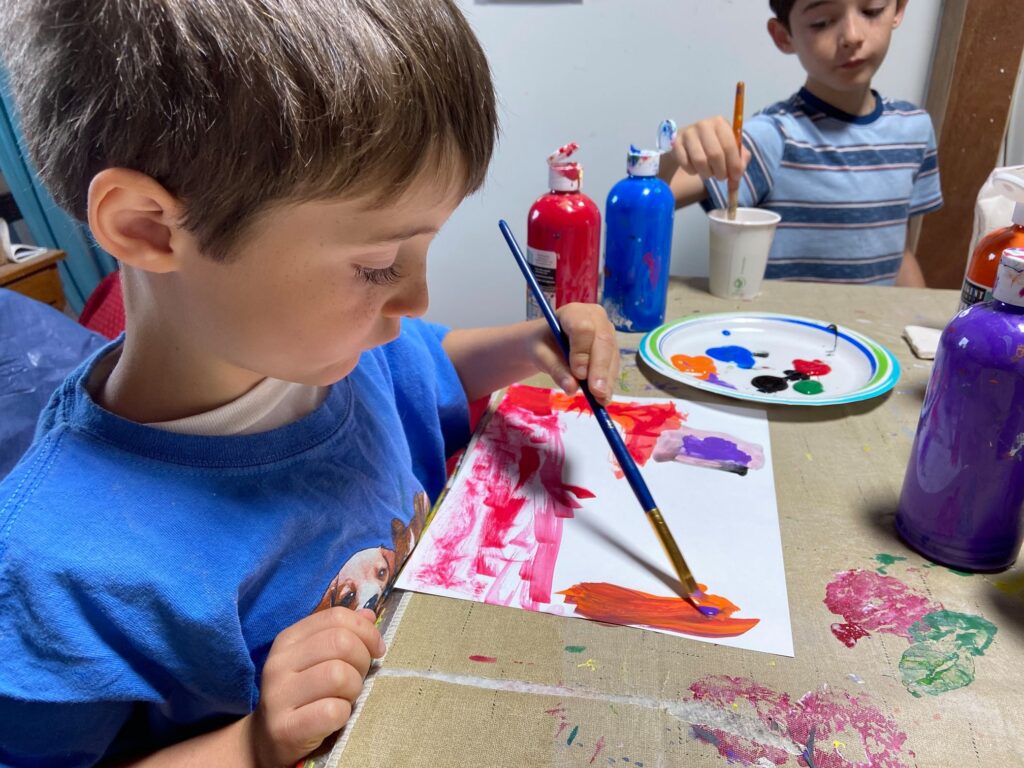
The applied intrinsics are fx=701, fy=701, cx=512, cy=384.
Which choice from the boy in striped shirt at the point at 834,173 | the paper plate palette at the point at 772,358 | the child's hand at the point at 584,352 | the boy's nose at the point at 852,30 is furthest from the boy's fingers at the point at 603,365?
the boy's nose at the point at 852,30

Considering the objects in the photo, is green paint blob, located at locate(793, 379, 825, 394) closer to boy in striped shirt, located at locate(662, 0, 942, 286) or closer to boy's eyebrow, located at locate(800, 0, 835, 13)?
boy in striped shirt, located at locate(662, 0, 942, 286)

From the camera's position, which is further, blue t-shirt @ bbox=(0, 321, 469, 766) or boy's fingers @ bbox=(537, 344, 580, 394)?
boy's fingers @ bbox=(537, 344, 580, 394)

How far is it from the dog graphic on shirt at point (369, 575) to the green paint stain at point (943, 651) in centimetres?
38

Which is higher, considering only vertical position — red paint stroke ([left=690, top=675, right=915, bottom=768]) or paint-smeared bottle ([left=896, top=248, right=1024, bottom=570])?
paint-smeared bottle ([left=896, top=248, right=1024, bottom=570])

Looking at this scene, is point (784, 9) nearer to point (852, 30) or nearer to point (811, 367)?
point (852, 30)

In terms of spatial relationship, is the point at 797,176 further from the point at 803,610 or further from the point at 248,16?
the point at 248,16

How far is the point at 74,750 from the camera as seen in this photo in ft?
1.48

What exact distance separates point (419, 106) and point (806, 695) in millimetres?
445

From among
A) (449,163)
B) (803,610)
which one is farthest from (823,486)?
(449,163)

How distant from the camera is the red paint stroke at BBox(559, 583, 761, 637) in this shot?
1.60 ft

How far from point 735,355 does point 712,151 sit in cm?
35

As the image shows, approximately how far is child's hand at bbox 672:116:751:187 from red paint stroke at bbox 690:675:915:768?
80 cm

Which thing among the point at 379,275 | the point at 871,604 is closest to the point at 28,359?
the point at 379,275

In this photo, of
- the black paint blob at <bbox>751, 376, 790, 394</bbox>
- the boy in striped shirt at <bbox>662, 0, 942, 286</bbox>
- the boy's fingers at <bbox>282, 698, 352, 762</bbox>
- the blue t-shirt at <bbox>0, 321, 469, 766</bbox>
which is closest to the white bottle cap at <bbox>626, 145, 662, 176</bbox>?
the black paint blob at <bbox>751, 376, 790, 394</bbox>
